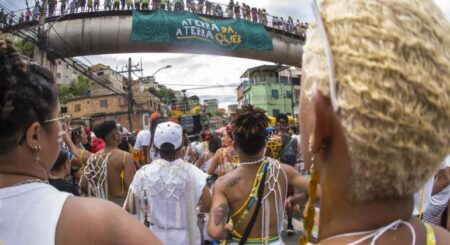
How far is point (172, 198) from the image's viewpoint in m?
3.57

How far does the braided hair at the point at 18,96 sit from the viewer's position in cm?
135

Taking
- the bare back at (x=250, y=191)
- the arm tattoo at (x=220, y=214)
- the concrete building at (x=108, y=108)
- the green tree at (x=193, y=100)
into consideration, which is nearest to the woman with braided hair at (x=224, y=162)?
the bare back at (x=250, y=191)

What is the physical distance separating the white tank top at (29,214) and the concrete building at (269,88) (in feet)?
172

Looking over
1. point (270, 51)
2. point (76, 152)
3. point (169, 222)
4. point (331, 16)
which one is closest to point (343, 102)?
point (331, 16)

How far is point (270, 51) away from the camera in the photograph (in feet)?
67.6

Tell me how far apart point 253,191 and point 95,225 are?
1.92 metres

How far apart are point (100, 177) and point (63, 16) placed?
14.4m

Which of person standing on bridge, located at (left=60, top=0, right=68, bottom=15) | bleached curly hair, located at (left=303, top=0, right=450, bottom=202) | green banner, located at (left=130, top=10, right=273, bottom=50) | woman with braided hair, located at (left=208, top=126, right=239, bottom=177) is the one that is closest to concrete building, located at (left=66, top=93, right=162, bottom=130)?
green banner, located at (left=130, top=10, right=273, bottom=50)

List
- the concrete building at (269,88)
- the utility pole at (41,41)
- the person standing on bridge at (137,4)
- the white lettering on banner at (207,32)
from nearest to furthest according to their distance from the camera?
the utility pole at (41,41) → the white lettering on banner at (207,32) → the person standing on bridge at (137,4) → the concrete building at (269,88)

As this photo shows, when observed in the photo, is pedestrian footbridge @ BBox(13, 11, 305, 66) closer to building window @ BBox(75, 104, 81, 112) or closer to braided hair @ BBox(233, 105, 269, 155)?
braided hair @ BBox(233, 105, 269, 155)

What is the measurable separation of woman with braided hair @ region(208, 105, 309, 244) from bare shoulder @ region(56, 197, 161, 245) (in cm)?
158

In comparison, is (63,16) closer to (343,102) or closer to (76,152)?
(76,152)

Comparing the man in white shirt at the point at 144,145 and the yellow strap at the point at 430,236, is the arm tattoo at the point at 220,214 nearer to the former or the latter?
the yellow strap at the point at 430,236

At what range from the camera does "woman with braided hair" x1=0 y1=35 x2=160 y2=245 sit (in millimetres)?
1310
